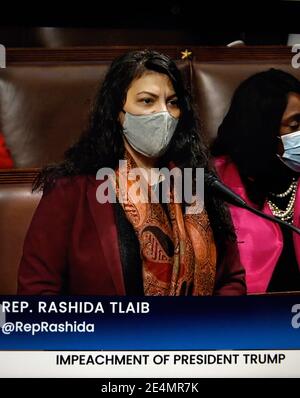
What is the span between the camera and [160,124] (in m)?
1.64

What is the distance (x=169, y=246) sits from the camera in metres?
1.67

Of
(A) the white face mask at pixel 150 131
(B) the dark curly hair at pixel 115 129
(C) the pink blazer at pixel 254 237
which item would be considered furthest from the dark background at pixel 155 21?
(C) the pink blazer at pixel 254 237

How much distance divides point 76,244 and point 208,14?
27.4 inches

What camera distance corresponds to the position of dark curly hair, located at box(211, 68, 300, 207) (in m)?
1.70

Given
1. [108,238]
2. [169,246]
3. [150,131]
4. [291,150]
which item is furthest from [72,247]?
[291,150]

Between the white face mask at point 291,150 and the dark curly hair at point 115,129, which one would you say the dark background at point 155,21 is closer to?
the dark curly hair at point 115,129

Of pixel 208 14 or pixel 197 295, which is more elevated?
pixel 208 14

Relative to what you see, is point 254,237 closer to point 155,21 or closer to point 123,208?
point 123,208

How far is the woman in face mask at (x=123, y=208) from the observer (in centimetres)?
165

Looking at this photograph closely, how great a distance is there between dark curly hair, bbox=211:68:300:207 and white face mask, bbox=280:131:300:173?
0.7 inches

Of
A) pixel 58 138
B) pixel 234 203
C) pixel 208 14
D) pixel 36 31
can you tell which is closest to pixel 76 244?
pixel 58 138

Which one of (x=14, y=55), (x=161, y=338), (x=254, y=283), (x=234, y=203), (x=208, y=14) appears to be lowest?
(x=161, y=338)

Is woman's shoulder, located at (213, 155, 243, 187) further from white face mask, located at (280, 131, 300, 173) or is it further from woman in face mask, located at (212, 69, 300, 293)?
white face mask, located at (280, 131, 300, 173)
